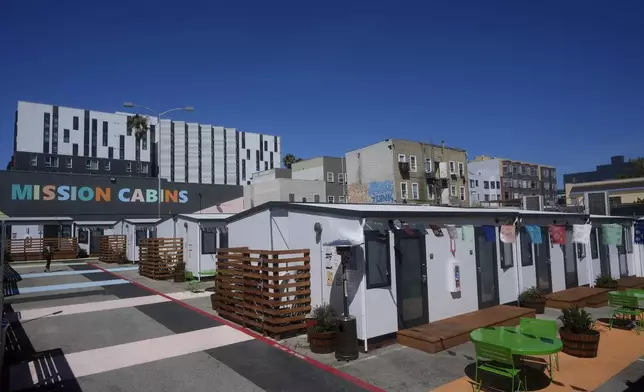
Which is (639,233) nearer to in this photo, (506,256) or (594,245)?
(594,245)

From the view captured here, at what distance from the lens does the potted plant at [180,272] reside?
68.0 ft

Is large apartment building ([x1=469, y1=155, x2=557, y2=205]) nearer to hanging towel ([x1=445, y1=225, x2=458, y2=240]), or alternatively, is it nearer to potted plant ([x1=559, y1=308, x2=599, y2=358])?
hanging towel ([x1=445, y1=225, x2=458, y2=240])

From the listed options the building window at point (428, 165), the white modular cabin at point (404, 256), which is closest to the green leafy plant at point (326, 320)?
the white modular cabin at point (404, 256)

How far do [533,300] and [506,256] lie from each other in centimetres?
154

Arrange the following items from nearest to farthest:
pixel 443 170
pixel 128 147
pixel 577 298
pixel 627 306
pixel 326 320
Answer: pixel 326 320
pixel 627 306
pixel 577 298
pixel 443 170
pixel 128 147

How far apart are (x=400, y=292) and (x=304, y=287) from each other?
260 centimetres

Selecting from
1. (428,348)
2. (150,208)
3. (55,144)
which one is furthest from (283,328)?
Answer: (55,144)

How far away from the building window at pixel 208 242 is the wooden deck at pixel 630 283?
1818cm

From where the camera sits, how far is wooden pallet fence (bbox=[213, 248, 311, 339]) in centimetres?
1057

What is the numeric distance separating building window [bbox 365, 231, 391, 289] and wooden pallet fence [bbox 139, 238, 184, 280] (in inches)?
586

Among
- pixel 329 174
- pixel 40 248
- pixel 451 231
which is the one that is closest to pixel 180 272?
pixel 451 231

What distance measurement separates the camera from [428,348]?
9.21m

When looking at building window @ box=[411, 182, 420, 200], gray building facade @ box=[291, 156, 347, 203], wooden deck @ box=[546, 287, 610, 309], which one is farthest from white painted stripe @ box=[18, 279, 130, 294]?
gray building facade @ box=[291, 156, 347, 203]

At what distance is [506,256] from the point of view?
13.5m
